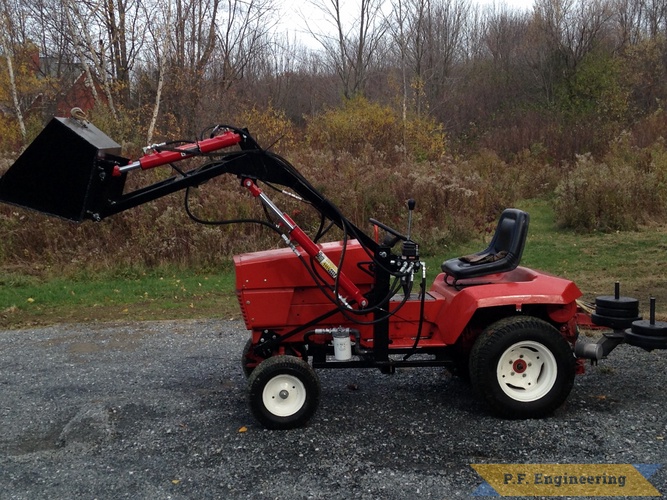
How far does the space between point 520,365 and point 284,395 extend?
1.79 m

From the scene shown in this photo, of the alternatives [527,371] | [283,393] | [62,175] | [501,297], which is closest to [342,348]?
[283,393]

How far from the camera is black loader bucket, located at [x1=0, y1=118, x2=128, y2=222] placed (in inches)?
194

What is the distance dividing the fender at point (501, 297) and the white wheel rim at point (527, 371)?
326 mm

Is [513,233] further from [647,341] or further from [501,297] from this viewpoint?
[647,341]

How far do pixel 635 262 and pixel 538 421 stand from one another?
7611 mm

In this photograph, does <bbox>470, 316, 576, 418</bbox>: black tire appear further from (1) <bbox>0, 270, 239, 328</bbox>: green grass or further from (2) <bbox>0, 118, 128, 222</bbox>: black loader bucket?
(1) <bbox>0, 270, 239, 328</bbox>: green grass

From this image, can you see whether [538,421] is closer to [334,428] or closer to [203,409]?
[334,428]

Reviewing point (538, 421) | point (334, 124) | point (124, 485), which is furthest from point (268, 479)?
point (334, 124)

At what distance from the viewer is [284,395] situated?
5.17m

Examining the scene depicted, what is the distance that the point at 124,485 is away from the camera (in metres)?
4.29

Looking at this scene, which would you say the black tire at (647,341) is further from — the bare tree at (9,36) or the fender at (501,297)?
the bare tree at (9,36)

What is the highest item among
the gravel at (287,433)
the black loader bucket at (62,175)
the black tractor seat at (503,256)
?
the black loader bucket at (62,175)

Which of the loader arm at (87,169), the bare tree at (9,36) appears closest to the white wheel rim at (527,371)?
the loader arm at (87,169)

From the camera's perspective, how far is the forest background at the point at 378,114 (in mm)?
13414
